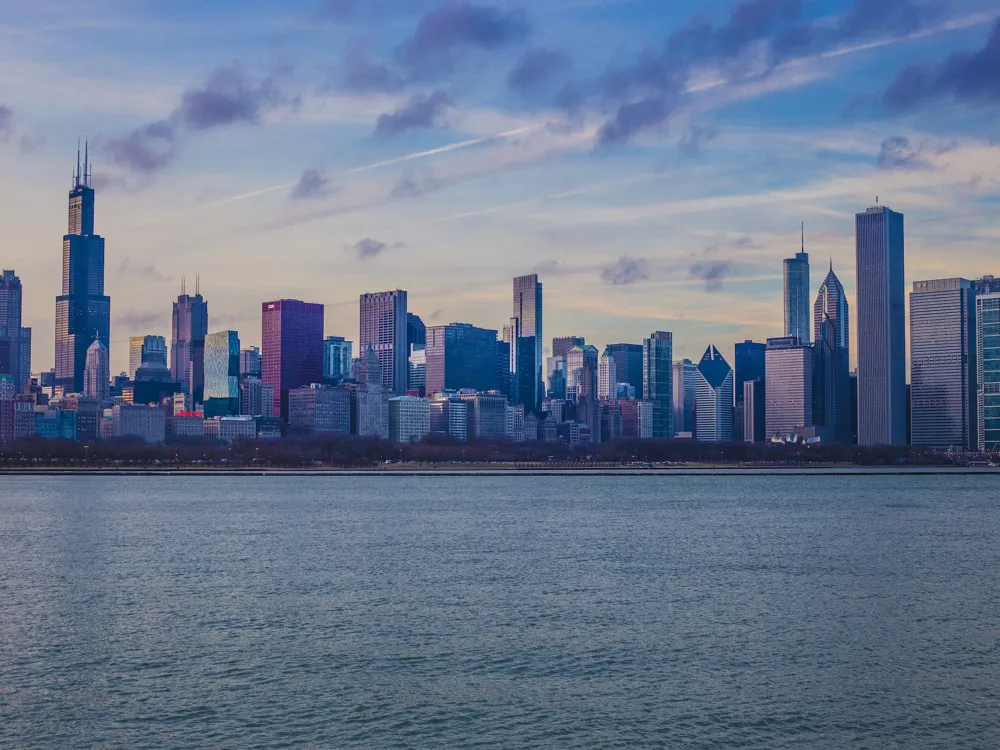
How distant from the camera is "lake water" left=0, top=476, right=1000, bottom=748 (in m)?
27.5

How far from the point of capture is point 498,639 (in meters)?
37.2

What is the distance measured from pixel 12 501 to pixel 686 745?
110553 millimetres

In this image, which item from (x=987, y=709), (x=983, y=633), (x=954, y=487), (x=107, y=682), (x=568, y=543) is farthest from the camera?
(x=954, y=487)

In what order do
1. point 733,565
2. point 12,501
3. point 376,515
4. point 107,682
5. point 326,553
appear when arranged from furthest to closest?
point 12,501 < point 376,515 < point 326,553 < point 733,565 < point 107,682

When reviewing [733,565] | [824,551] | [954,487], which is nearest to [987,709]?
[733,565]

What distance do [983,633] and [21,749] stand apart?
28.7 meters

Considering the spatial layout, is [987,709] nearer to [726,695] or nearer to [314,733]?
[726,695]

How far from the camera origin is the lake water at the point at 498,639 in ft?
90.3

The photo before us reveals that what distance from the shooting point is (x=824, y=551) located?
65875mm

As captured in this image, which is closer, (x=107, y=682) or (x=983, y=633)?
(x=107, y=682)

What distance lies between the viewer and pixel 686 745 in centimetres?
2609

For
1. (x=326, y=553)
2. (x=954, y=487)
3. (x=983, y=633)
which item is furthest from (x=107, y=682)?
(x=954, y=487)

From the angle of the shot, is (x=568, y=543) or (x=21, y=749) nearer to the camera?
(x=21, y=749)

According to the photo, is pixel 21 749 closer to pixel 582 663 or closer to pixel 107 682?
pixel 107 682
